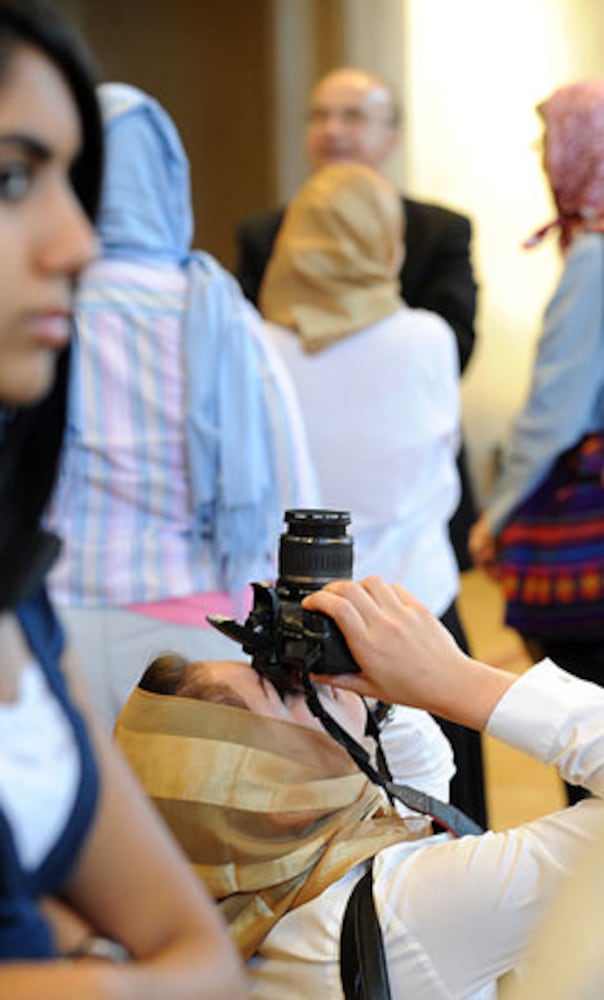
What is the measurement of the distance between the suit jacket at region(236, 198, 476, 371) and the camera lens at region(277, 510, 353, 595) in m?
2.17

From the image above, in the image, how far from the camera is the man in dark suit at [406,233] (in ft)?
10.9

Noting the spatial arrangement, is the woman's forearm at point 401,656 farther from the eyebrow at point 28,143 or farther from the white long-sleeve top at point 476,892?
the eyebrow at point 28,143

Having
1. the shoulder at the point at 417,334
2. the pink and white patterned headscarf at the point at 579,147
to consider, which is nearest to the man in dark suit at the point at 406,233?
the pink and white patterned headscarf at the point at 579,147

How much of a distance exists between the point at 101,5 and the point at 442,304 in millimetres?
3574

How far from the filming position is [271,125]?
20.7 feet

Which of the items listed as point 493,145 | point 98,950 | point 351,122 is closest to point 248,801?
point 98,950

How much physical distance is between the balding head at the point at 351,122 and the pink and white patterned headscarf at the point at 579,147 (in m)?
1.03

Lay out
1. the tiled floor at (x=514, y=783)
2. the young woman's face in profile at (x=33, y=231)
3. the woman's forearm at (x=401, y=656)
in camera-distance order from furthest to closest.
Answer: the tiled floor at (x=514, y=783) → the woman's forearm at (x=401, y=656) → the young woman's face in profile at (x=33, y=231)

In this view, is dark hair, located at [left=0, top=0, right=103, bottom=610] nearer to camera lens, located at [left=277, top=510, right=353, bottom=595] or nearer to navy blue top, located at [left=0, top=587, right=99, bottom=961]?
navy blue top, located at [left=0, top=587, right=99, bottom=961]

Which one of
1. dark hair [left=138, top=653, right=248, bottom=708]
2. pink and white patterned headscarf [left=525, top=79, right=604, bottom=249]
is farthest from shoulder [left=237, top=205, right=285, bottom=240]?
dark hair [left=138, top=653, right=248, bottom=708]

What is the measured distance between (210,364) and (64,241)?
1.47 metres

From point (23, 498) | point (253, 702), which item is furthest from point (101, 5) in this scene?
point (23, 498)

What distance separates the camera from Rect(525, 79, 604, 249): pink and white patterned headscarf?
247 centimetres

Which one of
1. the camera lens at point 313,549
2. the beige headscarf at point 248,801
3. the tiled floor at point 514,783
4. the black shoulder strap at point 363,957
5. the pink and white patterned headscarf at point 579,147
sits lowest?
the tiled floor at point 514,783
